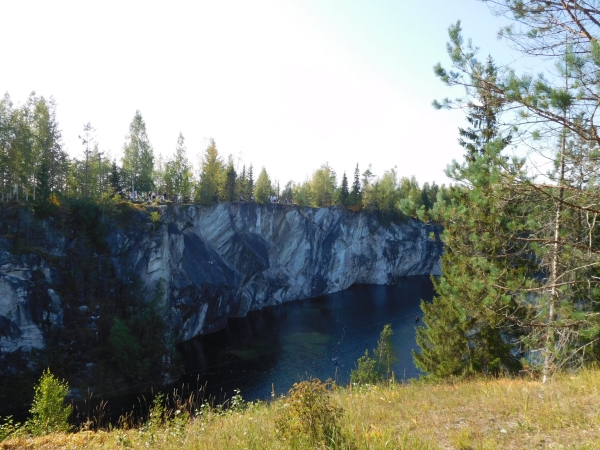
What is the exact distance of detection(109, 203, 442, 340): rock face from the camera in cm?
3666

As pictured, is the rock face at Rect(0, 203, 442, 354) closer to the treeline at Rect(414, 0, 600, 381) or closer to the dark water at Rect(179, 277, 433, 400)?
the dark water at Rect(179, 277, 433, 400)

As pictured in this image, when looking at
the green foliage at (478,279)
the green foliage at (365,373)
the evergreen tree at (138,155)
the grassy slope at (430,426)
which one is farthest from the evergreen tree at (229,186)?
the grassy slope at (430,426)

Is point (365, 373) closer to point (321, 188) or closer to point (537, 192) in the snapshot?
point (537, 192)

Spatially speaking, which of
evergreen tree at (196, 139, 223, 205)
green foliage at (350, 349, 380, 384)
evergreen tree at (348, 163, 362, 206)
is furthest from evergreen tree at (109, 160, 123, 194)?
evergreen tree at (348, 163, 362, 206)

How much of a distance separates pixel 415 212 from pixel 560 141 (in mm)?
3133

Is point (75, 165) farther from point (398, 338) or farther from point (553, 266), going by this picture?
point (553, 266)

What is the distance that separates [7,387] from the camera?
24.7 metres

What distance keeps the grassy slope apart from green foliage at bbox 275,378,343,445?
0.40ft

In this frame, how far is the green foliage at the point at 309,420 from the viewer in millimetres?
3951

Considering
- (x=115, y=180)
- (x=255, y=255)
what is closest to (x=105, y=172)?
(x=115, y=180)

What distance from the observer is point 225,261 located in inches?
1858

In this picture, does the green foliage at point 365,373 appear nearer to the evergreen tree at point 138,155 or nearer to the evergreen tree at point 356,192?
the evergreen tree at point 138,155

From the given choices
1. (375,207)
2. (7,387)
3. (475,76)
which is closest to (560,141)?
(475,76)

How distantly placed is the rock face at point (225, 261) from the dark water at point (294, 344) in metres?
3.43
